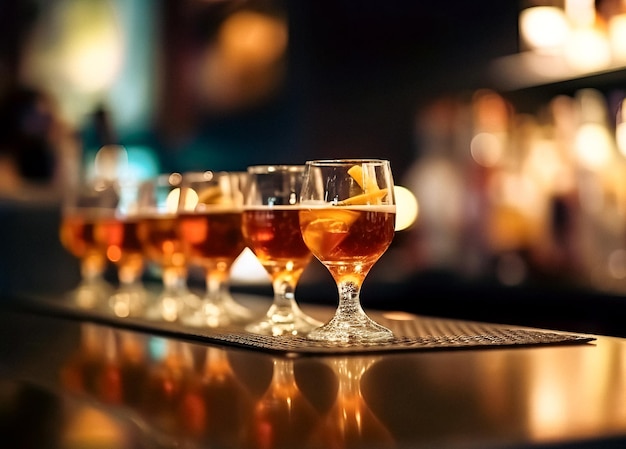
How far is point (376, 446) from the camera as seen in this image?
0.57 m

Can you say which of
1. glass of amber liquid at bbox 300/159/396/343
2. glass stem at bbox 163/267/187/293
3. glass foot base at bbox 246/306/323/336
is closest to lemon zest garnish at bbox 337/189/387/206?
glass of amber liquid at bbox 300/159/396/343

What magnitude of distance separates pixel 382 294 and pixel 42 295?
133 cm

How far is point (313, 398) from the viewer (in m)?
0.76

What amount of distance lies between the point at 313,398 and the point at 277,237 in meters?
0.56

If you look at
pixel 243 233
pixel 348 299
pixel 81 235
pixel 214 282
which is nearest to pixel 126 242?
pixel 81 235

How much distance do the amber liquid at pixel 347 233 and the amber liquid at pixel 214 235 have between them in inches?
14.5

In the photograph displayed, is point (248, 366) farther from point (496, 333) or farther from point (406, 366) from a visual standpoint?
point (496, 333)

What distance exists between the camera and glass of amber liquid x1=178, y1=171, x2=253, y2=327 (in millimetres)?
1504

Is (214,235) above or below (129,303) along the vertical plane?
above

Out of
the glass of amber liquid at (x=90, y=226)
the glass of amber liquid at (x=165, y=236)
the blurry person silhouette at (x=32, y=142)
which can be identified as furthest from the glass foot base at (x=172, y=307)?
the blurry person silhouette at (x=32, y=142)

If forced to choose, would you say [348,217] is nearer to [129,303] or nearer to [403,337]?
[403,337]

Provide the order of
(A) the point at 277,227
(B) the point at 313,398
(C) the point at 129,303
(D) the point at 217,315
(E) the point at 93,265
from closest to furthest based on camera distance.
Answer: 1. (B) the point at 313,398
2. (A) the point at 277,227
3. (D) the point at 217,315
4. (C) the point at 129,303
5. (E) the point at 93,265

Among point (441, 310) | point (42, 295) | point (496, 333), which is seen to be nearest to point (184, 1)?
point (441, 310)

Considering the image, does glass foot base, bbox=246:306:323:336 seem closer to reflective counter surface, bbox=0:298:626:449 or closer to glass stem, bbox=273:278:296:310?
glass stem, bbox=273:278:296:310
